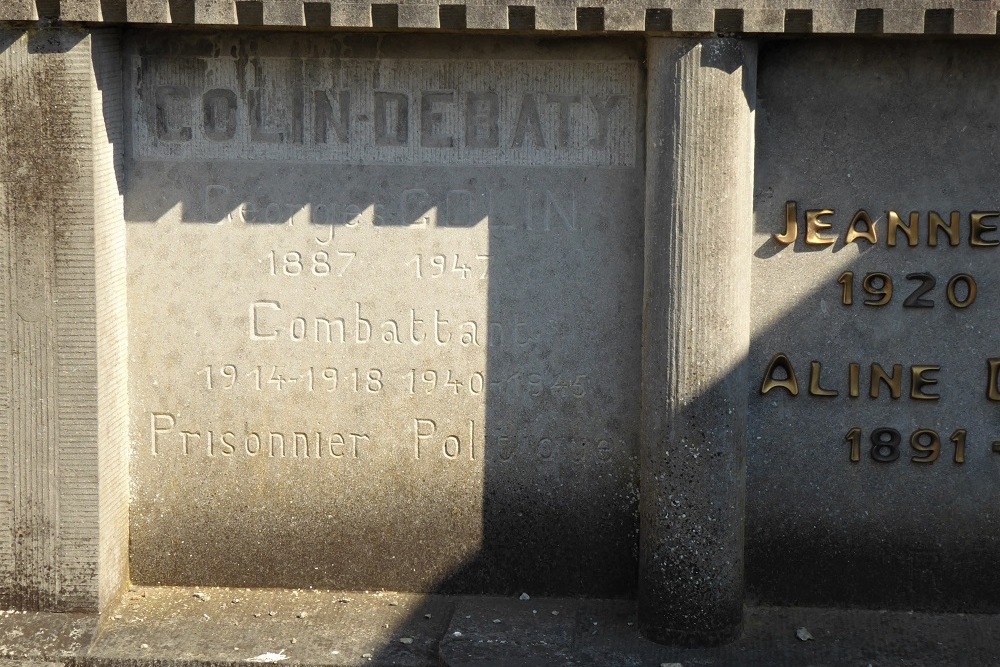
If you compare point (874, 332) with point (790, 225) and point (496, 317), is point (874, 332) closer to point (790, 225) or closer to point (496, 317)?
point (790, 225)

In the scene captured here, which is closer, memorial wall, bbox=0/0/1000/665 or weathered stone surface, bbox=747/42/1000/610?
memorial wall, bbox=0/0/1000/665

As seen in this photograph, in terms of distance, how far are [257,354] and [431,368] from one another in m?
0.94

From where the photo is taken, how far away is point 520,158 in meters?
7.47

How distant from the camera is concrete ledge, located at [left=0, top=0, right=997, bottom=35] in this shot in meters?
6.69

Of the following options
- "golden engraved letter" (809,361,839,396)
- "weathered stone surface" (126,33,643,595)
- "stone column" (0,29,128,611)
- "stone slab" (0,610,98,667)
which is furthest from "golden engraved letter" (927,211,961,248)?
"stone slab" (0,610,98,667)

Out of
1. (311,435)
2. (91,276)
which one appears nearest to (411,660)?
(311,435)

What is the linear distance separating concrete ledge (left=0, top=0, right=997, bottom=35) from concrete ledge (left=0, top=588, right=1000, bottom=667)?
10.0 ft

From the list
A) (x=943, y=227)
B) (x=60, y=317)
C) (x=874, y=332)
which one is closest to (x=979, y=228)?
(x=943, y=227)

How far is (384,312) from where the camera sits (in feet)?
24.9

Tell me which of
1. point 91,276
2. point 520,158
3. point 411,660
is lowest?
point 411,660

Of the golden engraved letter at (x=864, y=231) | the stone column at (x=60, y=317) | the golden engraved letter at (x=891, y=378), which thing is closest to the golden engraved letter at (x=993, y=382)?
the golden engraved letter at (x=891, y=378)

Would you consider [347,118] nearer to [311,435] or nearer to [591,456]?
[311,435]

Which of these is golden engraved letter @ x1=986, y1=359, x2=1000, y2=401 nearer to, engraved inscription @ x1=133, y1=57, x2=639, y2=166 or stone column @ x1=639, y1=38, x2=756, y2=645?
stone column @ x1=639, y1=38, x2=756, y2=645

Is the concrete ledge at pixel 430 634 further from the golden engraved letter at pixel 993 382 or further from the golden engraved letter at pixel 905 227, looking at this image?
the golden engraved letter at pixel 905 227
